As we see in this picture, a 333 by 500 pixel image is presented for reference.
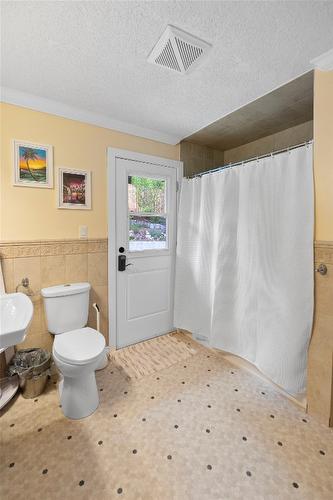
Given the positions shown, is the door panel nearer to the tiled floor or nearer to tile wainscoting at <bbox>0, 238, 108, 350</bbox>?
tile wainscoting at <bbox>0, 238, 108, 350</bbox>

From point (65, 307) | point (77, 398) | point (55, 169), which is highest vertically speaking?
point (55, 169)

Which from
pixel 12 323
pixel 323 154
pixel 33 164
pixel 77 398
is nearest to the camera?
pixel 12 323

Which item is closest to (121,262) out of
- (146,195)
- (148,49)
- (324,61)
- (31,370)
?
(146,195)

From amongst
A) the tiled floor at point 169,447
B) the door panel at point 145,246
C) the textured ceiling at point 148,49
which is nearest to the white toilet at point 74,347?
the tiled floor at point 169,447

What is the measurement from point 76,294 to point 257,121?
2212mm

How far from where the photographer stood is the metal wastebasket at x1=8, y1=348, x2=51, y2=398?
167 cm

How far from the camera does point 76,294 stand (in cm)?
192

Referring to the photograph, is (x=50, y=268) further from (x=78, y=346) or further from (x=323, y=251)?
(x=323, y=251)

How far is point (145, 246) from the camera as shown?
2.47m

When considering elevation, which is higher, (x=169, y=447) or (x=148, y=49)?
(x=148, y=49)

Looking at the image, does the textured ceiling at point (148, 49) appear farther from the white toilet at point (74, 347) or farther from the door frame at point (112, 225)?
the white toilet at point (74, 347)

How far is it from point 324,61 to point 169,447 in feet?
7.94

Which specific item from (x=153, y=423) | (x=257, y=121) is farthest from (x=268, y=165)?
(x=153, y=423)

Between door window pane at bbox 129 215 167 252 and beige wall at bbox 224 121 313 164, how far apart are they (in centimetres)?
120
